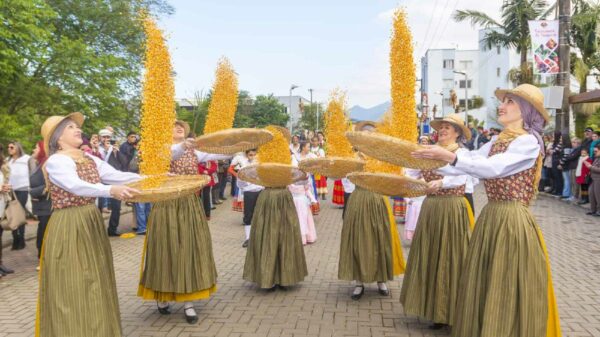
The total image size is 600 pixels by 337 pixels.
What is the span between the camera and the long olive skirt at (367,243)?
5.48 m

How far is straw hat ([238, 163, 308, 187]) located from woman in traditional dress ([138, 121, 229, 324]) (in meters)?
0.99

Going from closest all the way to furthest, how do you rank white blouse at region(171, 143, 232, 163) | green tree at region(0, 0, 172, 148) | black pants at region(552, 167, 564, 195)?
white blouse at region(171, 143, 232, 163) < green tree at region(0, 0, 172, 148) < black pants at region(552, 167, 564, 195)

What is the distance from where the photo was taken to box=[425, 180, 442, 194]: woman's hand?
13.8 feet

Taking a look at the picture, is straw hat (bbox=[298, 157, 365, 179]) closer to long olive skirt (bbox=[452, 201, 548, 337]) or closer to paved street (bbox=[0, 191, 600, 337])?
paved street (bbox=[0, 191, 600, 337])

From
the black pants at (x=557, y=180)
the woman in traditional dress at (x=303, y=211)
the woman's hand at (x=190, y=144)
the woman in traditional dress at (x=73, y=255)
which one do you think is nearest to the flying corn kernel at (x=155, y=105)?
the woman's hand at (x=190, y=144)

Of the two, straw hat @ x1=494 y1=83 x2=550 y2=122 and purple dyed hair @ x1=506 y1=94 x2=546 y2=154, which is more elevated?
straw hat @ x1=494 y1=83 x2=550 y2=122

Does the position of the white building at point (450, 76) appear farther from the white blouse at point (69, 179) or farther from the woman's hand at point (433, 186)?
the white blouse at point (69, 179)

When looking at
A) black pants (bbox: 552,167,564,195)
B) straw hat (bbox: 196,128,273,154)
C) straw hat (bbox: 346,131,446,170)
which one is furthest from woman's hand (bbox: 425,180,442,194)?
black pants (bbox: 552,167,564,195)

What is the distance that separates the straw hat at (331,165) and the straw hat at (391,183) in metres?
0.74

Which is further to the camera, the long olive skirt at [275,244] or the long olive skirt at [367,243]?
the long olive skirt at [275,244]

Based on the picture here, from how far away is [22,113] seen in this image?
1584cm

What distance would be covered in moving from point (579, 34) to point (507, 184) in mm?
19581

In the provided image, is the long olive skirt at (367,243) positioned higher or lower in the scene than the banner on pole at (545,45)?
lower

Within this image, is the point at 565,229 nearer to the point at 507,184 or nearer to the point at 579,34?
the point at 507,184
